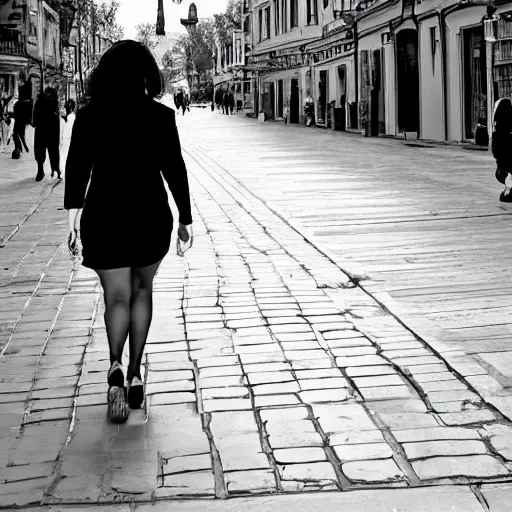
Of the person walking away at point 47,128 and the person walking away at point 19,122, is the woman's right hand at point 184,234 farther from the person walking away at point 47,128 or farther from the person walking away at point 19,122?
the person walking away at point 19,122

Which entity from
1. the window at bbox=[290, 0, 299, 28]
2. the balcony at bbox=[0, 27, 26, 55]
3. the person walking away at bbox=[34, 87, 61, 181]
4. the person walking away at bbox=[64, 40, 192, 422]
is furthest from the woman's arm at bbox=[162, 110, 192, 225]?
the balcony at bbox=[0, 27, 26, 55]

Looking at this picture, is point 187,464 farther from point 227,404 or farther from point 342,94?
point 342,94

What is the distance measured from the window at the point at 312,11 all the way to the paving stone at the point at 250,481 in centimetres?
4566

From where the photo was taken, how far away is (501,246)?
29.8ft

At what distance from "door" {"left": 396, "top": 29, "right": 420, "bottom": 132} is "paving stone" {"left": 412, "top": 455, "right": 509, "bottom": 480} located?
26.8 metres

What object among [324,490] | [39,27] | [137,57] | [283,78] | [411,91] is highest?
[39,27]

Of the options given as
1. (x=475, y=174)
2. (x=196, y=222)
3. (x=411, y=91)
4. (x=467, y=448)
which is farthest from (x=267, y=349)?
(x=411, y=91)

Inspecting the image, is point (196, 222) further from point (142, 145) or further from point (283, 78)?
point (283, 78)

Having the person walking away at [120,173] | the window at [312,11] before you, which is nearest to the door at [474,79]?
the person walking away at [120,173]

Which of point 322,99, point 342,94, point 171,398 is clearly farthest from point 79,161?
point 322,99

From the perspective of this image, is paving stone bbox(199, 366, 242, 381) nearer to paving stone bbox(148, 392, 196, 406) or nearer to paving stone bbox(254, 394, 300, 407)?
paving stone bbox(148, 392, 196, 406)

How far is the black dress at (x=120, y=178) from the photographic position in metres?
4.50

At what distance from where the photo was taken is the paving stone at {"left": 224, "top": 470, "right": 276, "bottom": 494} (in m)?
3.59

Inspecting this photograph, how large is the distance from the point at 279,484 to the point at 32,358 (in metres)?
2.27
